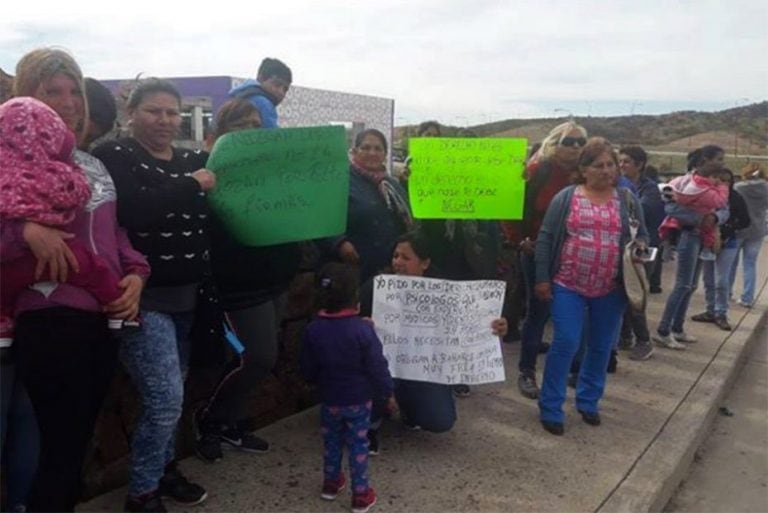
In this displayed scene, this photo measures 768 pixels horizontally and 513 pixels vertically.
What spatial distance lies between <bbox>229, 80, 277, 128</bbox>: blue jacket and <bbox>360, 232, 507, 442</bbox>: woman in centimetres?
133

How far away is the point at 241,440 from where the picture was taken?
142 inches

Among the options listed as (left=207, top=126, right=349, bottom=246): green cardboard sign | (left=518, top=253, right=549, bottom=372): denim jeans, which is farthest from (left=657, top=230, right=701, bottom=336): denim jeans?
(left=207, top=126, right=349, bottom=246): green cardboard sign

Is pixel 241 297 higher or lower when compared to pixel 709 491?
higher

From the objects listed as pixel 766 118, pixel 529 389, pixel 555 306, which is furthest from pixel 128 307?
pixel 766 118

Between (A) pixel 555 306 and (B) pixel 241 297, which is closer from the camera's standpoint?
(B) pixel 241 297

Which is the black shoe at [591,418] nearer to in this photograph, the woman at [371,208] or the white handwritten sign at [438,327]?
the white handwritten sign at [438,327]

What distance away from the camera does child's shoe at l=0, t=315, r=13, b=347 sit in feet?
6.97

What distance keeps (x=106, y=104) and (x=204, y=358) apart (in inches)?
44.6

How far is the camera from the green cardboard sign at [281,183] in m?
3.00

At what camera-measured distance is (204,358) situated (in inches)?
118

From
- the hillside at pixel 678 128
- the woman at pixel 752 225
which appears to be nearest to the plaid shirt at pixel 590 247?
the woman at pixel 752 225

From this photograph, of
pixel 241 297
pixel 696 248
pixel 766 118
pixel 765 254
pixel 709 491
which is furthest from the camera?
pixel 766 118

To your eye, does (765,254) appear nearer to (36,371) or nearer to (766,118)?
(36,371)

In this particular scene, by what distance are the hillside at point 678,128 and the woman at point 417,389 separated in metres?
52.7
